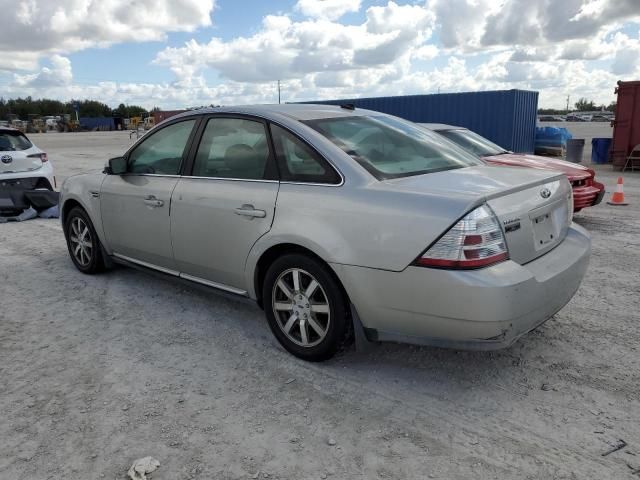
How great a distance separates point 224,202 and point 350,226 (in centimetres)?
111

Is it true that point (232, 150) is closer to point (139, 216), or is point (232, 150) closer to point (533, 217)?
point (139, 216)

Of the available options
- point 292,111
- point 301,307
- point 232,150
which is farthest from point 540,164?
point 301,307

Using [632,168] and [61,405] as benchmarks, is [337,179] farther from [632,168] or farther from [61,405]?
[632,168]

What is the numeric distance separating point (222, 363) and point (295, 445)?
1056mm

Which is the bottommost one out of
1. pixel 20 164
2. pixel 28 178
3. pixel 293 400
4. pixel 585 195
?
pixel 293 400

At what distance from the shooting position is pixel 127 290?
503 cm

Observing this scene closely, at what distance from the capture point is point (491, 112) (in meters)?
18.1

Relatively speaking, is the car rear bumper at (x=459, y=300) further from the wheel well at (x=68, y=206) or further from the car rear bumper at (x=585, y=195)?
the car rear bumper at (x=585, y=195)

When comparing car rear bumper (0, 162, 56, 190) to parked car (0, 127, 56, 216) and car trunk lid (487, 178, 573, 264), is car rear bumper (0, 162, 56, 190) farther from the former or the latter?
car trunk lid (487, 178, 573, 264)

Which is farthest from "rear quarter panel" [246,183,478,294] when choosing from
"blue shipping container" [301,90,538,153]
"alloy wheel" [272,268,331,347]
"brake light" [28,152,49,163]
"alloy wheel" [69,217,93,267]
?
"blue shipping container" [301,90,538,153]

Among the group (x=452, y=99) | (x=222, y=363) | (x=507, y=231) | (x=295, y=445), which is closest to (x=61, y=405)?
(x=222, y=363)

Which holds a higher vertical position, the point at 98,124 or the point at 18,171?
the point at 18,171

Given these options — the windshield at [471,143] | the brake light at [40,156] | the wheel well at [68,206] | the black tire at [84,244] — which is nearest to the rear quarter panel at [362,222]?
the black tire at [84,244]

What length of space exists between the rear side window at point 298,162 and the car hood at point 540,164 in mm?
4639
